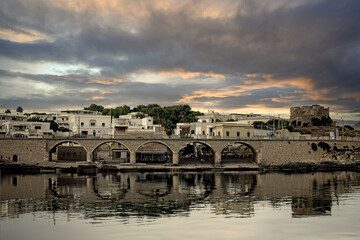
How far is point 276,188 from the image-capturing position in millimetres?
42625

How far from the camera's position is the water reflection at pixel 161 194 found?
1163 inches

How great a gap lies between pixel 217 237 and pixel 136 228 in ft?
17.6

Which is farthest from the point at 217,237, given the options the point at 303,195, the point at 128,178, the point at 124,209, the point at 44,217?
the point at 128,178

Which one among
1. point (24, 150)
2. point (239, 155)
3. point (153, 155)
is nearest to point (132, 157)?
point (153, 155)

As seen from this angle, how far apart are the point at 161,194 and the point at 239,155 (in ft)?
146

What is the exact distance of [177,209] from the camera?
30.3 m

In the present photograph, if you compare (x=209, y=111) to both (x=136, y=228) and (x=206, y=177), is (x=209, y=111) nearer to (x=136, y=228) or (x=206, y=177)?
(x=206, y=177)

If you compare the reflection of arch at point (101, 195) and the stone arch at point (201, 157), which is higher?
the stone arch at point (201, 157)

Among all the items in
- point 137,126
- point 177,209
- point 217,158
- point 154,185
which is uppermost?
point 137,126

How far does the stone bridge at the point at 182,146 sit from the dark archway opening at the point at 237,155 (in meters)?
3.22

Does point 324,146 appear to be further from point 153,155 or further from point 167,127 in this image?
point 167,127

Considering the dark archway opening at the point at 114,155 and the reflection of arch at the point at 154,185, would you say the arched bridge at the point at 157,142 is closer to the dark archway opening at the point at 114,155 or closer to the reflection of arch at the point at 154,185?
the dark archway opening at the point at 114,155

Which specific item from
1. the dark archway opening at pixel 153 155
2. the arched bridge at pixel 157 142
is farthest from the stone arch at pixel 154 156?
the arched bridge at pixel 157 142

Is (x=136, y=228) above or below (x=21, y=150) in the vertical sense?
below
